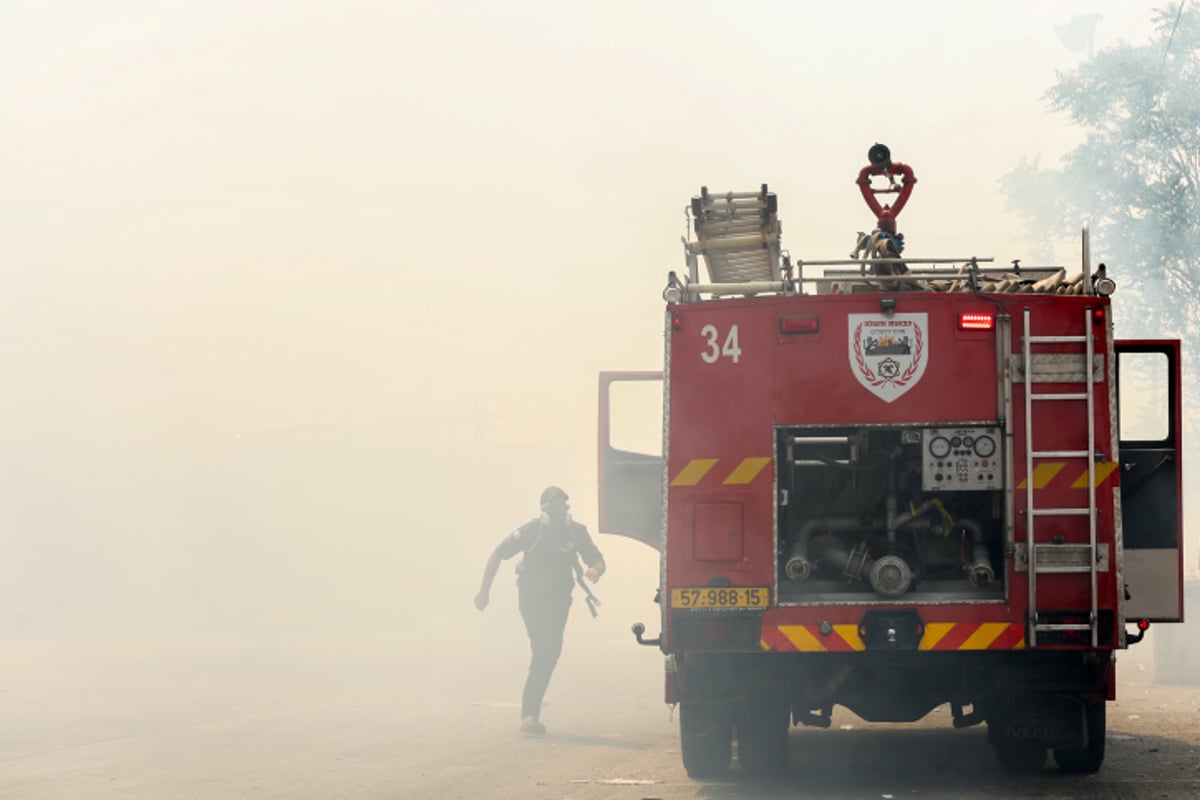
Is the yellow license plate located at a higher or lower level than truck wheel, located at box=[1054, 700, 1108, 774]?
higher

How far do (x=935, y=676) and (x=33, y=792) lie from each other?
16.8 ft

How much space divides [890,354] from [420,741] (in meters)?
5.21

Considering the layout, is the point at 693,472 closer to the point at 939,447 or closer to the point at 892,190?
the point at 939,447

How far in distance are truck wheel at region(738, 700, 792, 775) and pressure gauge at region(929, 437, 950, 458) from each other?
5.29ft

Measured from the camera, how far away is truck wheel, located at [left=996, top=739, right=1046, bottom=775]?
353 inches

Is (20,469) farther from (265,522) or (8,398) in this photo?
(265,522)

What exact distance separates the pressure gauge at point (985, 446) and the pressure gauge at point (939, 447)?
153mm

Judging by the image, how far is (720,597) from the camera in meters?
8.70

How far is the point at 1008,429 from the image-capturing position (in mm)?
8578

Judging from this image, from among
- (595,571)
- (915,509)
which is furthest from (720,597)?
(595,571)

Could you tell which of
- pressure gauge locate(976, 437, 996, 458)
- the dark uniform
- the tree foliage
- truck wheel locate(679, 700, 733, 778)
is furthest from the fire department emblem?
the tree foliage

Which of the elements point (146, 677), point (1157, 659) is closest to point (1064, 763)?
point (1157, 659)

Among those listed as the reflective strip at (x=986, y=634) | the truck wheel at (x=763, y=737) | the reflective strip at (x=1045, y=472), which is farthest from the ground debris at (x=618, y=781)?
the reflective strip at (x=1045, y=472)

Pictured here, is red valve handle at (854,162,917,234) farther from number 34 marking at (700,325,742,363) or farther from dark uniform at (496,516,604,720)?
dark uniform at (496,516,604,720)
